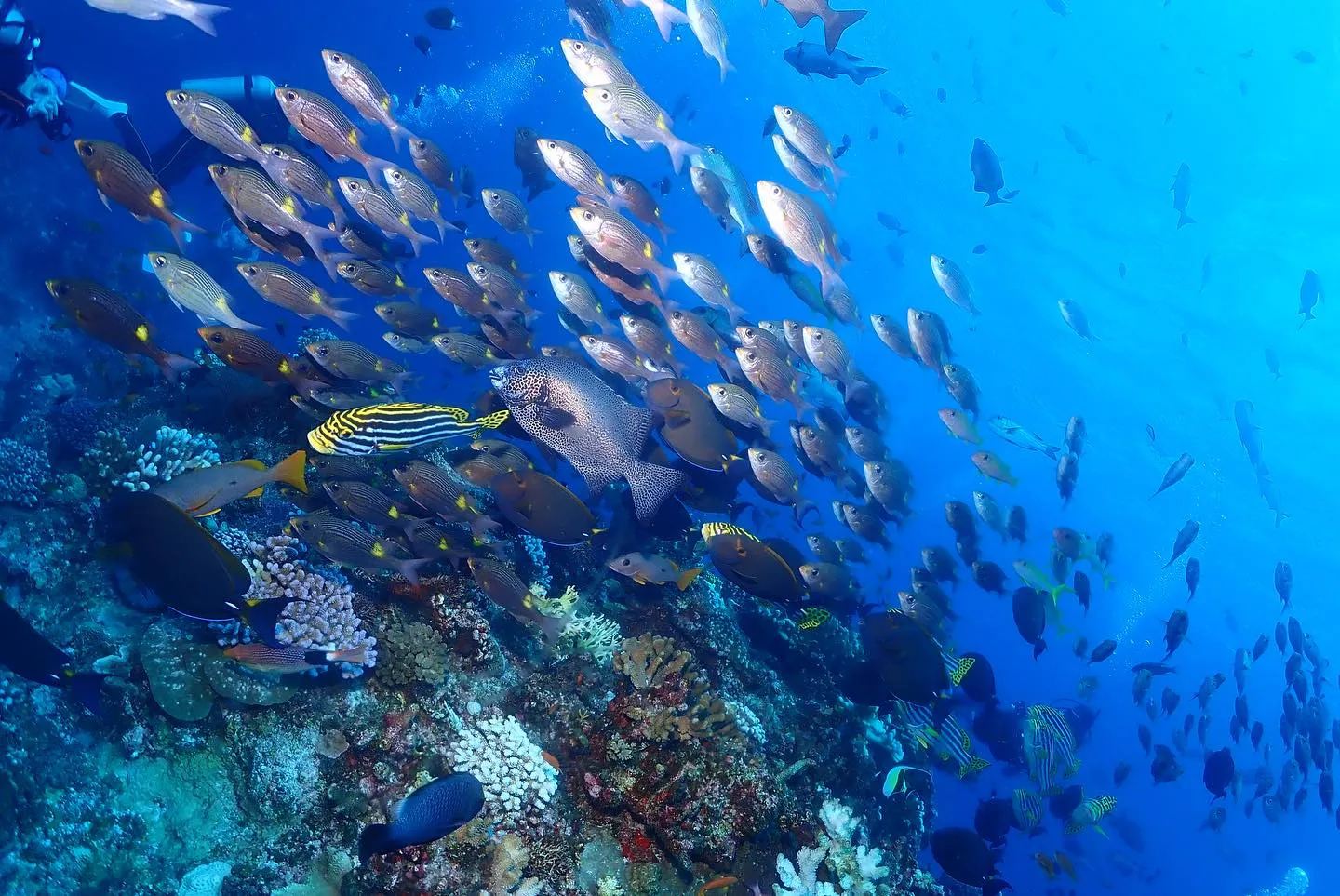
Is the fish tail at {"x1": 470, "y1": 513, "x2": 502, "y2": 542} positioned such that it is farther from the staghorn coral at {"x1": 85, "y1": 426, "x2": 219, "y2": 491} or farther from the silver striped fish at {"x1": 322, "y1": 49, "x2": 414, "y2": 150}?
the silver striped fish at {"x1": 322, "y1": 49, "x2": 414, "y2": 150}

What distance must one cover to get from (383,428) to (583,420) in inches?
55.8

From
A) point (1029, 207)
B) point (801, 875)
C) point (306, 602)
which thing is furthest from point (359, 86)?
point (1029, 207)

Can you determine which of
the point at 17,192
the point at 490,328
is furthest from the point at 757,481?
the point at 17,192

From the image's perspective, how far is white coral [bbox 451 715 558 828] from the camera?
4520 millimetres

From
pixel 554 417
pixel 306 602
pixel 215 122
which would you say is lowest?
pixel 306 602

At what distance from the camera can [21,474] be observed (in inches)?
279

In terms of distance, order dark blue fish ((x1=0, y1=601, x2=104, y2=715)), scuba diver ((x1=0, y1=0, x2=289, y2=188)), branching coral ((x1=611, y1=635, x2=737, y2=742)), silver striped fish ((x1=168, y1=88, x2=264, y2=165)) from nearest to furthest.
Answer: dark blue fish ((x1=0, y1=601, x2=104, y2=715))
branching coral ((x1=611, y1=635, x2=737, y2=742))
silver striped fish ((x1=168, y1=88, x2=264, y2=165))
scuba diver ((x1=0, y1=0, x2=289, y2=188))

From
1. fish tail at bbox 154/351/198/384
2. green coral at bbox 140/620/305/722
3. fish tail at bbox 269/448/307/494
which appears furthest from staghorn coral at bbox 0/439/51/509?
fish tail at bbox 269/448/307/494

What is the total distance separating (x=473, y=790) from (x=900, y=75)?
42605mm

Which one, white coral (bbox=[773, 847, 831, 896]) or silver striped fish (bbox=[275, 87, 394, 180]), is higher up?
silver striped fish (bbox=[275, 87, 394, 180])

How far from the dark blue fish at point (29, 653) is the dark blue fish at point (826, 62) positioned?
37.3 ft

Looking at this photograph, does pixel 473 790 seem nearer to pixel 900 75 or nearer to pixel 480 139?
pixel 900 75

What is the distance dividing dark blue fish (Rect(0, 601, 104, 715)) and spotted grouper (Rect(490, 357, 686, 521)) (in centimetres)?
297

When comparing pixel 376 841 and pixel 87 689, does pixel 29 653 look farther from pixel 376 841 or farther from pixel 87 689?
pixel 376 841
